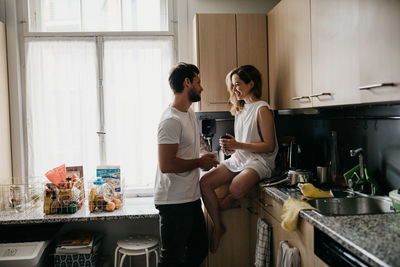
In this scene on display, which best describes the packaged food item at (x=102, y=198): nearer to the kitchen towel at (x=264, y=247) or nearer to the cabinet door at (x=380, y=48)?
the kitchen towel at (x=264, y=247)

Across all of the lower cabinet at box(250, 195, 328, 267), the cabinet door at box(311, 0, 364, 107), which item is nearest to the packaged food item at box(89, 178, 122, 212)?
the lower cabinet at box(250, 195, 328, 267)

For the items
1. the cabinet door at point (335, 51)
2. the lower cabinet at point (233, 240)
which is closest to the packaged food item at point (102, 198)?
the lower cabinet at point (233, 240)

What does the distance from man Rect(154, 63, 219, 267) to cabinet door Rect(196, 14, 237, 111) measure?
0.64 meters

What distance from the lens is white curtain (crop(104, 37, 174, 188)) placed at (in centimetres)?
318

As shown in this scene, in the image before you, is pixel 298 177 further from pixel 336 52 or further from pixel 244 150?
pixel 336 52

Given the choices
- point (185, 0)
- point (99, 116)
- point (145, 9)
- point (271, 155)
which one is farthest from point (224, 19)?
point (99, 116)

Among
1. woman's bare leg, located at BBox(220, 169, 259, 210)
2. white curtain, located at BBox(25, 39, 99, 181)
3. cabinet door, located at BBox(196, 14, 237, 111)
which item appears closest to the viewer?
woman's bare leg, located at BBox(220, 169, 259, 210)

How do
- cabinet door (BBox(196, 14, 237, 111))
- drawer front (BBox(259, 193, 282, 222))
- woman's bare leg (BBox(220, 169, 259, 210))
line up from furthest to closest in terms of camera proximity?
cabinet door (BBox(196, 14, 237, 111)) → woman's bare leg (BBox(220, 169, 259, 210)) → drawer front (BBox(259, 193, 282, 222))

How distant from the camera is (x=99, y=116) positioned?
3.18 meters

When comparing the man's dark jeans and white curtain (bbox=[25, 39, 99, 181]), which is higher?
white curtain (bbox=[25, 39, 99, 181])

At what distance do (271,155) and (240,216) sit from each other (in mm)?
507

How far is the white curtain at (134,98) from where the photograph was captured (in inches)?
125

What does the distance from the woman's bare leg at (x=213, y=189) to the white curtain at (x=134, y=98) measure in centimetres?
89

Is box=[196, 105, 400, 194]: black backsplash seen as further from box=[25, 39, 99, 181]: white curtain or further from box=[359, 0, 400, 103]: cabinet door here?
box=[25, 39, 99, 181]: white curtain
